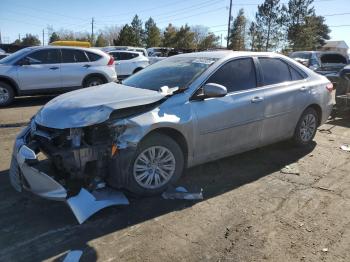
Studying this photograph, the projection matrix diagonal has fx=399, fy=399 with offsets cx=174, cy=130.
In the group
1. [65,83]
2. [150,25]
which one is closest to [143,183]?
[65,83]

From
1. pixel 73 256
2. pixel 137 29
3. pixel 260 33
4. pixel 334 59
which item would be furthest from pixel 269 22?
pixel 73 256

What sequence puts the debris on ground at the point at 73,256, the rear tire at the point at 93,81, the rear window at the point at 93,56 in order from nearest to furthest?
the debris on ground at the point at 73,256 → the rear tire at the point at 93,81 → the rear window at the point at 93,56

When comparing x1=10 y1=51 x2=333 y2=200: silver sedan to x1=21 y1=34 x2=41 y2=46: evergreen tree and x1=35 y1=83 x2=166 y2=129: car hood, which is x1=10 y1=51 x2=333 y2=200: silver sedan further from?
x1=21 y1=34 x2=41 y2=46: evergreen tree

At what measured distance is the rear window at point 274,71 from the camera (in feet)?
19.2

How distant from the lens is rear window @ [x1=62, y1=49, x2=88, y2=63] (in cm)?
1193

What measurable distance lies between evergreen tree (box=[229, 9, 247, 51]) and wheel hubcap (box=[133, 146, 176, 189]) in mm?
55615

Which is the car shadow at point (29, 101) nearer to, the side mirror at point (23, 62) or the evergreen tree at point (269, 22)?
the side mirror at point (23, 62)

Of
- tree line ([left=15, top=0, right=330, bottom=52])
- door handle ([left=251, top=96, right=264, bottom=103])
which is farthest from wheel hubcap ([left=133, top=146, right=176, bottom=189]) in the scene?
tree line ([left=15, top=0, right=330, bottom=52])

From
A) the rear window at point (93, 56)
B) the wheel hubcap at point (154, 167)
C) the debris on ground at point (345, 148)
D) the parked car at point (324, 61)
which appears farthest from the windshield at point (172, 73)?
the parked car at point (324, 61)

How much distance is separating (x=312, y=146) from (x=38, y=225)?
4848mm

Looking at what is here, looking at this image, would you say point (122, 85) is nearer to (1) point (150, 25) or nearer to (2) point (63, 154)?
(2) point (63, 154)

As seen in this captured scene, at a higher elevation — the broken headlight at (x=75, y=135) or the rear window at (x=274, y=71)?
the rear window at (x=274, y=71)

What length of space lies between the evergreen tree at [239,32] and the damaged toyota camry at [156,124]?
178 feet

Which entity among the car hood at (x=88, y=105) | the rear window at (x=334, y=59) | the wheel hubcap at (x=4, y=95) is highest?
the rear window at (x=334, y=59)
